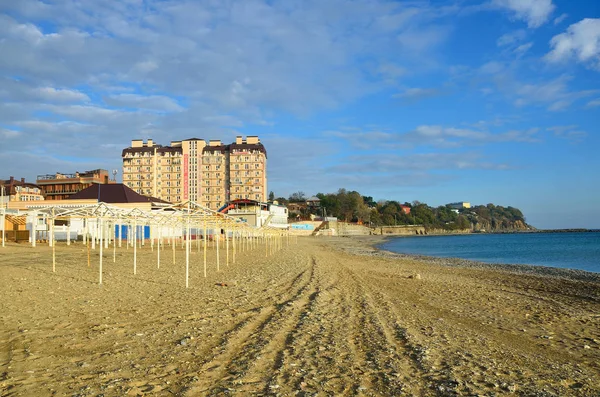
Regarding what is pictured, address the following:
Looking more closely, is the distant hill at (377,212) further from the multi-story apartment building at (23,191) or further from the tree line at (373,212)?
the multi-story apartment building at (23,191)

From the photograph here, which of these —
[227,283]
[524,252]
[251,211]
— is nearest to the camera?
[227,283]

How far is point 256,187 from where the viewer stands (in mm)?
95750

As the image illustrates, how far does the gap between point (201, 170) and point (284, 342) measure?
9570cm

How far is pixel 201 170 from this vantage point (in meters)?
99.2

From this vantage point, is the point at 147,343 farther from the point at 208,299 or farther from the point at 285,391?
the point at 208,299

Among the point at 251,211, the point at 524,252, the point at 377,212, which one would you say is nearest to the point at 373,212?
the point at 377,212

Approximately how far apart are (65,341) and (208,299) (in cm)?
429

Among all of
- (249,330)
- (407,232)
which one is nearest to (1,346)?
(249,330)

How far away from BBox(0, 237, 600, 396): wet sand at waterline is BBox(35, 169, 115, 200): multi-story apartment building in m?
77.1

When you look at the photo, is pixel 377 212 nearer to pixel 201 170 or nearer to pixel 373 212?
pixel 373 212

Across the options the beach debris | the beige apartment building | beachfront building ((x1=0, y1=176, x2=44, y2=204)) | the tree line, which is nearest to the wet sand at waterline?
the beach debris

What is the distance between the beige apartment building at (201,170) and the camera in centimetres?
9556

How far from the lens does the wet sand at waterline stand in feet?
16.4

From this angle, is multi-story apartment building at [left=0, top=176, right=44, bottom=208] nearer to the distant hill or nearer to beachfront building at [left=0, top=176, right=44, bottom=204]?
beachfront building at [left=0, top=176, right=44, bottom=204]
